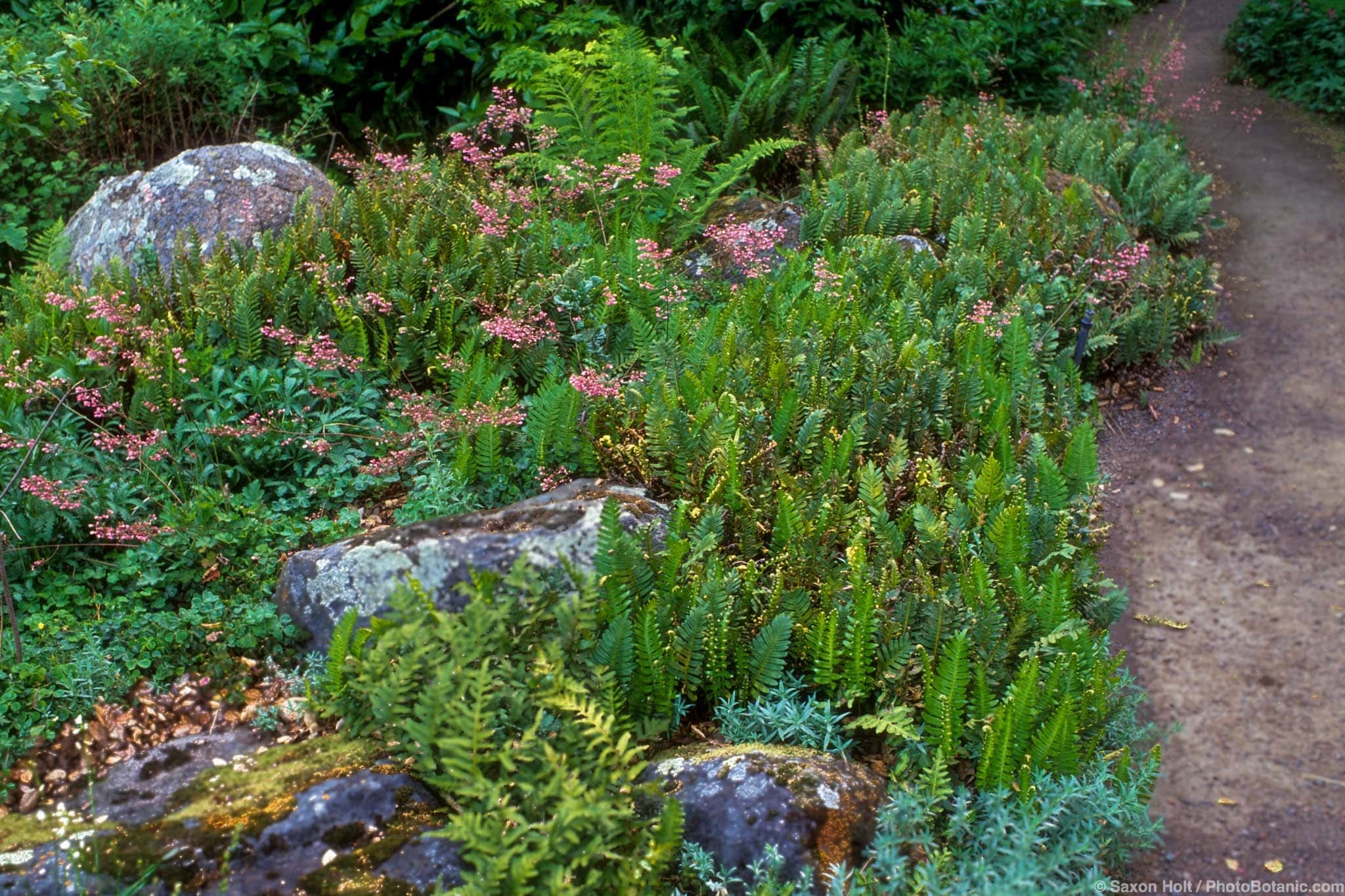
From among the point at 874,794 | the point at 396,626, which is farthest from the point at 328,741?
the point at 874,794

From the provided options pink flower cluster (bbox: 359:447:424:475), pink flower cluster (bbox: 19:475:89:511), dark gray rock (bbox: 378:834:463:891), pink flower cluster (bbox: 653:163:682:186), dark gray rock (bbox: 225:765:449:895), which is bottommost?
dark gray rock (bbox: 378:834:463:891)

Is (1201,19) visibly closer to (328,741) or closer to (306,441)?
(306,441)

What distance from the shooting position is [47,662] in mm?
3754

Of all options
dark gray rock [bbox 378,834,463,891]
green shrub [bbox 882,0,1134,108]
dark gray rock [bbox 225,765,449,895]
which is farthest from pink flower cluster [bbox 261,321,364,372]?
green shrub [bbox 882,0,1134,108]

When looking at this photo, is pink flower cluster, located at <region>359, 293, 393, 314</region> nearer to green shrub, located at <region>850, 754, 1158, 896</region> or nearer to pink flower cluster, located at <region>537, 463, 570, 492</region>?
pink flower cluster, located at <region>537, 463, 570, 492</region>

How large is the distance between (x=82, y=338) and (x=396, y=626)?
275 centimetres

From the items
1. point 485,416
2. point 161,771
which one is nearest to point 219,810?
point 161,771

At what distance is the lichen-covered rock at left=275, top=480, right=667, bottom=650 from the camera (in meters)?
3.85

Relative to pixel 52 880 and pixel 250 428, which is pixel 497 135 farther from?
pixel 52 880

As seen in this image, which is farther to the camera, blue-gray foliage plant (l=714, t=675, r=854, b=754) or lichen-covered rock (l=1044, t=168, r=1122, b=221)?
lichen-covered rock (l=1044, t=168, r=1122, b=221)

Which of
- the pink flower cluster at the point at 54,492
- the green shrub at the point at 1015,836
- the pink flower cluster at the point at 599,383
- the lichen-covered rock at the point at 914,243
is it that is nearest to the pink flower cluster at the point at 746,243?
the lichen-covered rock at the point at 914,243

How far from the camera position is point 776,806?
10.3 ft

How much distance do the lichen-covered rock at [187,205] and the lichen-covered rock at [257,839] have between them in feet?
12.3

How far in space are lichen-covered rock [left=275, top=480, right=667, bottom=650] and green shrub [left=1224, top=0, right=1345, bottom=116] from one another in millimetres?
10316
